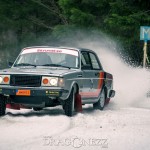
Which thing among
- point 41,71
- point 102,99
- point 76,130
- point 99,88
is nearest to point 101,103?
point 102,99

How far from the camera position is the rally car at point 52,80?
523 inches

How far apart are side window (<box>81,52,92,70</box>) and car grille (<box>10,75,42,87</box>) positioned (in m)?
1.78

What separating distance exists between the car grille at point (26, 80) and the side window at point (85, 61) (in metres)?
1.78

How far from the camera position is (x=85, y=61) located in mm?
15438

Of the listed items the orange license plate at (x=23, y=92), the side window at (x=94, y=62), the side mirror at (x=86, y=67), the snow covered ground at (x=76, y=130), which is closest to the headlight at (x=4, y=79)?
the orange license plate at (x=23, y=92)

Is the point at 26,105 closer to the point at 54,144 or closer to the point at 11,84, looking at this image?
the point at 11,84

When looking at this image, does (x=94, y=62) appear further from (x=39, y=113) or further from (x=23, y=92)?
(x=23, y=92)

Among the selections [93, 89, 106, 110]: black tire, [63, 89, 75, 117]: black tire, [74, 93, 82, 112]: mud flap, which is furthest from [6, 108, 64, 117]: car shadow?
[93, 89, 106, 110]: black tire

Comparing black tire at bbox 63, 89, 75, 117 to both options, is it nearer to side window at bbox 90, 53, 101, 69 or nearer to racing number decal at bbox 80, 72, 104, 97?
racing number decal at bbox 80, 72, 104, 97

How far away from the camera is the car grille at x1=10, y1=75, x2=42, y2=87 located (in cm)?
1334

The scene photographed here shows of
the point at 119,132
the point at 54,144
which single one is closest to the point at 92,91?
the point at 119,132

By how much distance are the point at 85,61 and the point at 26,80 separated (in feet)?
7.80

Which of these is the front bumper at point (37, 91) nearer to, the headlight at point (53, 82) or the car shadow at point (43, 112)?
the headlight at point (53, 82)

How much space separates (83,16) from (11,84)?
24394mm
